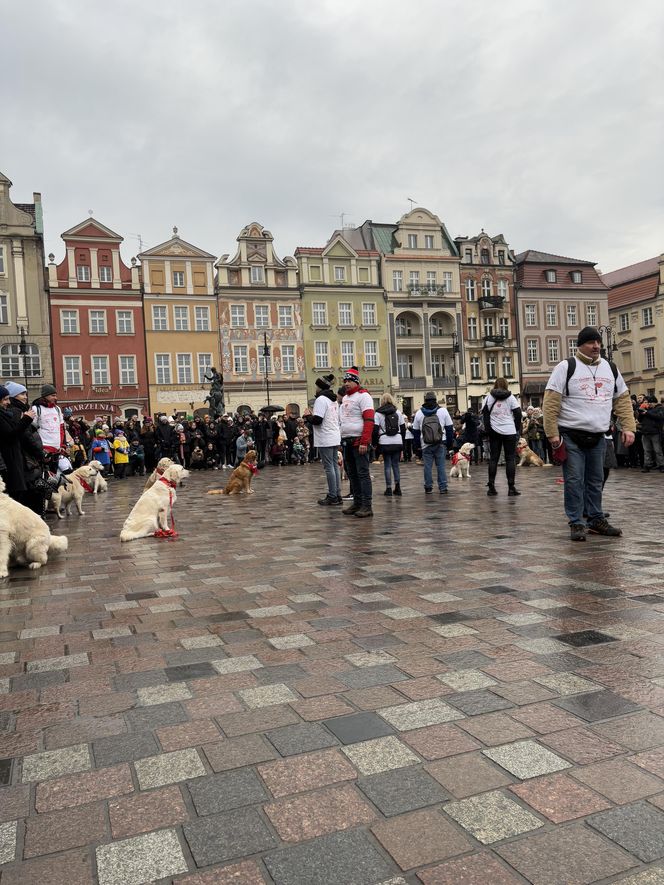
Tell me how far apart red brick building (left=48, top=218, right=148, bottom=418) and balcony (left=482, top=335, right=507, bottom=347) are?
86.9 feet

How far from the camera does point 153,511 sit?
873cm

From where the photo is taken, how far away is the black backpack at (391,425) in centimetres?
1251

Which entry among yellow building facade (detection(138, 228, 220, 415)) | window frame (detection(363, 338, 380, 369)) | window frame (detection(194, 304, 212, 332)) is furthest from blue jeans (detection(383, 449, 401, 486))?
window frame (detection(363, 338, 380, 369))

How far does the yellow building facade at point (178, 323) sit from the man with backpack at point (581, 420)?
40.6 metres

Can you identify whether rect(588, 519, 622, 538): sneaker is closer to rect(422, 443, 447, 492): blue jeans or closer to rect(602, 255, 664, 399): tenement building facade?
rect(422, 443, 447, 492): blue jeans

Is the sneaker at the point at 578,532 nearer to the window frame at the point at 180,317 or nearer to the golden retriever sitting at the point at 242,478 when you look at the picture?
the golden retriever sitting at the point at 242,478

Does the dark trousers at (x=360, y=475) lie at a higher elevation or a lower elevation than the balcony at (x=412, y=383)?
lower

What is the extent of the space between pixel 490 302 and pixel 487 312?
37.1 inches

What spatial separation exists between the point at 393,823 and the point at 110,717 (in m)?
1.48

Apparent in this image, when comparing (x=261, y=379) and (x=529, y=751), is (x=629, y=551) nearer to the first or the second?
(x=529, y=751)

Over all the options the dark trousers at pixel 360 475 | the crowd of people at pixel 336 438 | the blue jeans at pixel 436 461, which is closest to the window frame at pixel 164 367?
the crowd of people at pixel 336 438

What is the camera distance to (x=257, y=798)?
2340 millimetres

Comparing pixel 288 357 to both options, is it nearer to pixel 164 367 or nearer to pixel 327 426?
pixel 164 367

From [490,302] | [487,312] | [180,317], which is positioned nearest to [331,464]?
[180,317]
